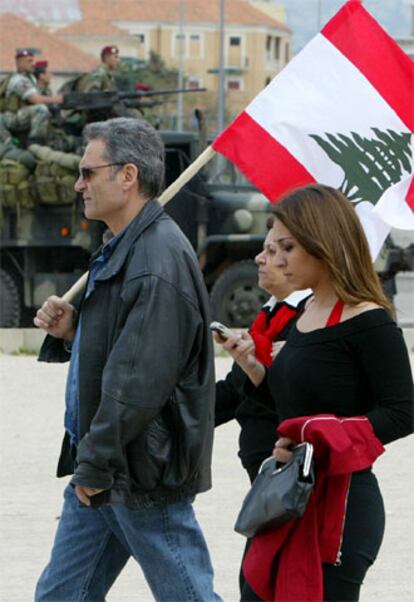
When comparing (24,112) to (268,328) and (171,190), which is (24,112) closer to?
(171,190)

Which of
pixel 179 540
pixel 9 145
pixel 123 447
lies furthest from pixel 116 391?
pixel 9 145

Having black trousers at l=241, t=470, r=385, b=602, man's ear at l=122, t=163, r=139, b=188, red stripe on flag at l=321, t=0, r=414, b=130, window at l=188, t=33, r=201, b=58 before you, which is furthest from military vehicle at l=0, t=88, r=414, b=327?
window at l=188, t=33, r=201, b=58

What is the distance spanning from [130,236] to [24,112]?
543 inches

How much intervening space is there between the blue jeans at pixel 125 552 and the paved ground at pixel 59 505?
154 cm

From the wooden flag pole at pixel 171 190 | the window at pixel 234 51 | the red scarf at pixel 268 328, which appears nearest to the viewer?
the red scarf at pixel 268 328

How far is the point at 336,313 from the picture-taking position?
3848 mm

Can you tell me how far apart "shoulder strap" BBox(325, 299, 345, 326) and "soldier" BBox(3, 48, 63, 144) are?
A: 1397 cm

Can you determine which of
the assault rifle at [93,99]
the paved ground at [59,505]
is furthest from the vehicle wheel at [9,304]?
the paved ground at [59,505]

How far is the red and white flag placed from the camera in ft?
19.3

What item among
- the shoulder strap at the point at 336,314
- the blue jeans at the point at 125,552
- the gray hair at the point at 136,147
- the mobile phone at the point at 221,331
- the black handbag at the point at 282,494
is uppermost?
the gray hair at the point at 136,147

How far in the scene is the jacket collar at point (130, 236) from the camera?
399cm

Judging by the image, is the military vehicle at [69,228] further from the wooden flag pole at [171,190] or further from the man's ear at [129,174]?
the man's ear at [129,174]

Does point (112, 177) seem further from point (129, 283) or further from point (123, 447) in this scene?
point (123, 447)

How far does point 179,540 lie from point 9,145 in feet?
45.9
